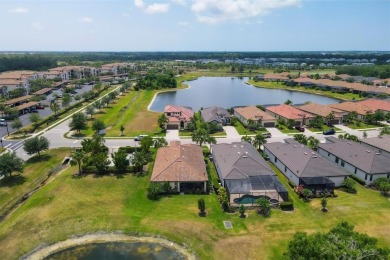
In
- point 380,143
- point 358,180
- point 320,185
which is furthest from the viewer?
point 380,143

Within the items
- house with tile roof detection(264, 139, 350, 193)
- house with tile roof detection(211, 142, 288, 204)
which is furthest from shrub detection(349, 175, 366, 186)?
house with tile roof detection(211, 142, 288, 204)

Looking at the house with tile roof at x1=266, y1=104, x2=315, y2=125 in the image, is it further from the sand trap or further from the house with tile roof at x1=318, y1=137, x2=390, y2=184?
the sand trap

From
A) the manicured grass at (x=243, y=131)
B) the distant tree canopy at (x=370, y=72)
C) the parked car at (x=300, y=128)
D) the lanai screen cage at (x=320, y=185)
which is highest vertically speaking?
the distant tree canopy at (x=370, y=72)

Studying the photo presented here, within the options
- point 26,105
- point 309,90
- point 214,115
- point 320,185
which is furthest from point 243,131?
point 309,90

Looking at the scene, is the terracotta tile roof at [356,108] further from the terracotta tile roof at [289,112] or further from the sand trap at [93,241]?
the sand trap at [93,241]

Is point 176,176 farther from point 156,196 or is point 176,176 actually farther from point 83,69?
point 83,69

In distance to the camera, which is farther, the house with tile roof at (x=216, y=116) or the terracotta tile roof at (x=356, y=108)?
the terracotta tile roof at (x=356, y=108)

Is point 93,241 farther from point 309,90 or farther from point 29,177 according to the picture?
point 309,90

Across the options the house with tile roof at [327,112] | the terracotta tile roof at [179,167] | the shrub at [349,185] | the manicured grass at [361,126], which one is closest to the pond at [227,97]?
the house with tile roof at [327,112]
